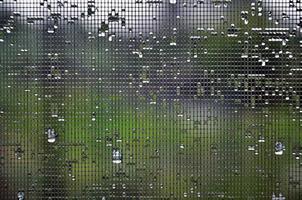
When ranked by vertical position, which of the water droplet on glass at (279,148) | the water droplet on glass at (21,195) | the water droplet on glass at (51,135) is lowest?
the water droplet on glass at (21,195)

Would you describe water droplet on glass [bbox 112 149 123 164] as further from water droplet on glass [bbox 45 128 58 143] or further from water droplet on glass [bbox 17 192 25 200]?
water droplet on glass [bbox 17 192 25 200]

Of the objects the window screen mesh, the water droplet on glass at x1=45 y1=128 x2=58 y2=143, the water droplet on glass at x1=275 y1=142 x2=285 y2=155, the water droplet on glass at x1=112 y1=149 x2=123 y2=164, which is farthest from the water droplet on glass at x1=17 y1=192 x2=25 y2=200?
the water droplet on glass at x1=275 y1=142 x2=285 y2=155

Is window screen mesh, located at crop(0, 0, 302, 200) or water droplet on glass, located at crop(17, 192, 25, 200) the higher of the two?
window screen mesh, located at crop(0, 0, 302, 200)

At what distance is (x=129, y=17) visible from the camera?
1.33 meters

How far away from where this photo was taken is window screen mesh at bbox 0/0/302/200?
4.33 feet

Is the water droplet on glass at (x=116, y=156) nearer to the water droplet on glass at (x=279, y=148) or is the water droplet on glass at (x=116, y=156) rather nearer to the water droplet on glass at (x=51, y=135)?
the water droplet on glass at (x=51, y=135)

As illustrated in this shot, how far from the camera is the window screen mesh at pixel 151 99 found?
4.33ft

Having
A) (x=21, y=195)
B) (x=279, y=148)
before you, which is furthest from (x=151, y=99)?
(x=21, y=195)

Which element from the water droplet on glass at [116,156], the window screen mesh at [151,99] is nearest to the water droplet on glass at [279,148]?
the window screen mesh at [151,99]

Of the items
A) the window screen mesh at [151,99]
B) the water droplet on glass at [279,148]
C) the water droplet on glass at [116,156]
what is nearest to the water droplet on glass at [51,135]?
the window screen mesh at [151,99]

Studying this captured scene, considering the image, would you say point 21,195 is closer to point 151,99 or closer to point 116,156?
point 116,156

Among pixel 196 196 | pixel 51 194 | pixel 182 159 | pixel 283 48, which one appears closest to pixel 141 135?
pixel 182 159

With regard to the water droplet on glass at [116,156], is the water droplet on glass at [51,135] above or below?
above

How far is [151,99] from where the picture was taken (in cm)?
133
